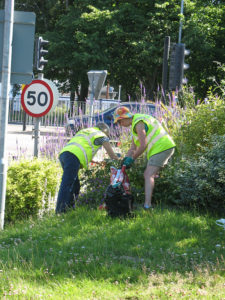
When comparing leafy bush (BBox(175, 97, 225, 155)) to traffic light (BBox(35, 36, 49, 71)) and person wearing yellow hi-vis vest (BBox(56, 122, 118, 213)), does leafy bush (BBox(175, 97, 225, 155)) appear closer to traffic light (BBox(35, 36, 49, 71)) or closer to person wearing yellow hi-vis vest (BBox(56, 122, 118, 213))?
person wearing yellow hi-vis vest (BBox(56, 122, 118, 213))

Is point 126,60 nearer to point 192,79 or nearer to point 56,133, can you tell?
point 192,79

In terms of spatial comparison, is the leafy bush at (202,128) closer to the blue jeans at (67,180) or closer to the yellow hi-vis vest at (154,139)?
the yellow hi-vis vest at (154,139)

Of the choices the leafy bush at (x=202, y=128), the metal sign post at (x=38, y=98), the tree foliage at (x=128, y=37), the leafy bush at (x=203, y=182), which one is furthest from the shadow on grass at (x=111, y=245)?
the tree foliage at (x=128, y=37)

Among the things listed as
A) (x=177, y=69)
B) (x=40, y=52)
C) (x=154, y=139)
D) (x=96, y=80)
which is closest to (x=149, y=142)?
(x=154, y=139)

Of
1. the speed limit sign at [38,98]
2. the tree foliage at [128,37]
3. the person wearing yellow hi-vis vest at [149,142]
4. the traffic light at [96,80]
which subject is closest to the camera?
the person wearing yellow hi-vis vest at [149,142]

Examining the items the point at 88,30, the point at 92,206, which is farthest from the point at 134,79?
the point at 92,206

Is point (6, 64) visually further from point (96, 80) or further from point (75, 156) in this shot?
point (96, 80)

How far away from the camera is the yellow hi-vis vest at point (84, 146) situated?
7.32 meters

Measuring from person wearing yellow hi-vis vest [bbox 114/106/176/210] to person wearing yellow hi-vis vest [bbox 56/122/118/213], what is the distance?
43 centimetres

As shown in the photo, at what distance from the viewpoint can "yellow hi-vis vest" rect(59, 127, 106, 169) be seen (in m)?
7.32

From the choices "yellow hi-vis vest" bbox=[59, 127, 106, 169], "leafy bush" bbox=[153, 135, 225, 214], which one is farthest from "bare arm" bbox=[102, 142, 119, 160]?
"leafy bush" bbox=[153, 135, 225, 214]

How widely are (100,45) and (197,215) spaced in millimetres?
23376

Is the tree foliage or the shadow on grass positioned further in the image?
the tree foliage

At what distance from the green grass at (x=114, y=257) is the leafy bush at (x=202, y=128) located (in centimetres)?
166
